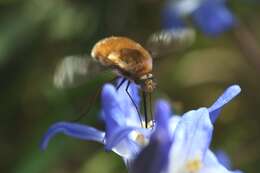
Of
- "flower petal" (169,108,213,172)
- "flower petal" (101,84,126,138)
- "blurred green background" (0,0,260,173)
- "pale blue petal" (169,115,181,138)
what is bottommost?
"blurred green background" (0,0,260,173)

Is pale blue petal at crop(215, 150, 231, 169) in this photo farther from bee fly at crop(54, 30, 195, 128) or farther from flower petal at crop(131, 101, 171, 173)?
flower petal at crop(131, 101, 171, 173)

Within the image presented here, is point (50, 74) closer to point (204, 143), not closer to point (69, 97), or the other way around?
point (69, 97)

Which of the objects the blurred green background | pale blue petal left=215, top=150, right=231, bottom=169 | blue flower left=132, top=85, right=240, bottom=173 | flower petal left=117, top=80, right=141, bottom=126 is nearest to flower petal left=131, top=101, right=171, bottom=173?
blue flower left=132, top=85, right=240, bottom=173

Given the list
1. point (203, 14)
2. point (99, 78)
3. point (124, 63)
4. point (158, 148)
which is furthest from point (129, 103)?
point (203, 14)

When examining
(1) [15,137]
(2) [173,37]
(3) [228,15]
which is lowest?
(1) [15,137]

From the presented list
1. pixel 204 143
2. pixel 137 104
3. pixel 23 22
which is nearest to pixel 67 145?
pixel 23 22

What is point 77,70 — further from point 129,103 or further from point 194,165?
point 194,165
